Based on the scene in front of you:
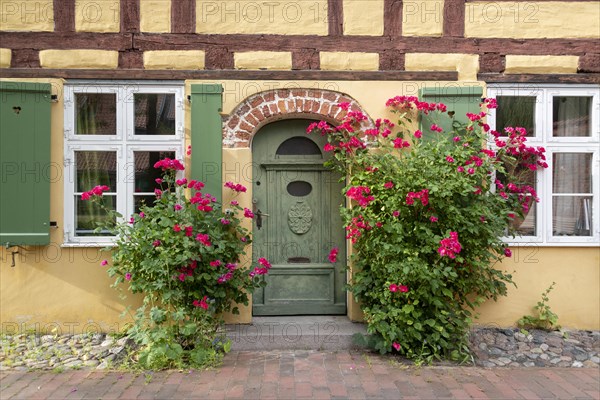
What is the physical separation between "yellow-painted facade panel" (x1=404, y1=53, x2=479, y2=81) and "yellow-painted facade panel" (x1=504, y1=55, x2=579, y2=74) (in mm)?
393

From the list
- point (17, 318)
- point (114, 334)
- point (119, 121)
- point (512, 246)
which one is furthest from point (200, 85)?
point (512, 246)

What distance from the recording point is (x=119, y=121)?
219 inches

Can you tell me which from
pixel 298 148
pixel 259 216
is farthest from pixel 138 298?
pixel 298 148

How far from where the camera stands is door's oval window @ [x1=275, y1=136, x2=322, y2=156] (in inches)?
228

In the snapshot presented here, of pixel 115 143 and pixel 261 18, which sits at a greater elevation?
pixel 261 18

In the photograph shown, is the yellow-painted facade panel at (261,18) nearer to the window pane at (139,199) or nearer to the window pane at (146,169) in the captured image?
the window pane at (146,169)

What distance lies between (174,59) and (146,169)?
118 cm

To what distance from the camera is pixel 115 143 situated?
5.58 metres

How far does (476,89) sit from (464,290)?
205 centimetres

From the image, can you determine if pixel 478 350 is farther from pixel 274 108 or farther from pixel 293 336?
pixel 274 108

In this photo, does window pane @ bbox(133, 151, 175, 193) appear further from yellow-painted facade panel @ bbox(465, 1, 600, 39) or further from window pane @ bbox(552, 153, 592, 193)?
window pane @ bbox(552, 153, 592, 193)

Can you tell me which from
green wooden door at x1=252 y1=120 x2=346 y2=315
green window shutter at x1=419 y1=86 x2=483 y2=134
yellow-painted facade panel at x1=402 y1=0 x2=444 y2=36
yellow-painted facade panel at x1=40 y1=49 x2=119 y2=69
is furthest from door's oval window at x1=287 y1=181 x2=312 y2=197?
yellow-painted facade panel at x1=40 y1=49 x2=119 y2=69

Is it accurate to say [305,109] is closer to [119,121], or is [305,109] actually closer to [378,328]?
[119,121]

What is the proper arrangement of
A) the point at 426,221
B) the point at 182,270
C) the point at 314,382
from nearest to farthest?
the point at 314,382
the point at 182,270
the point at 426,221
